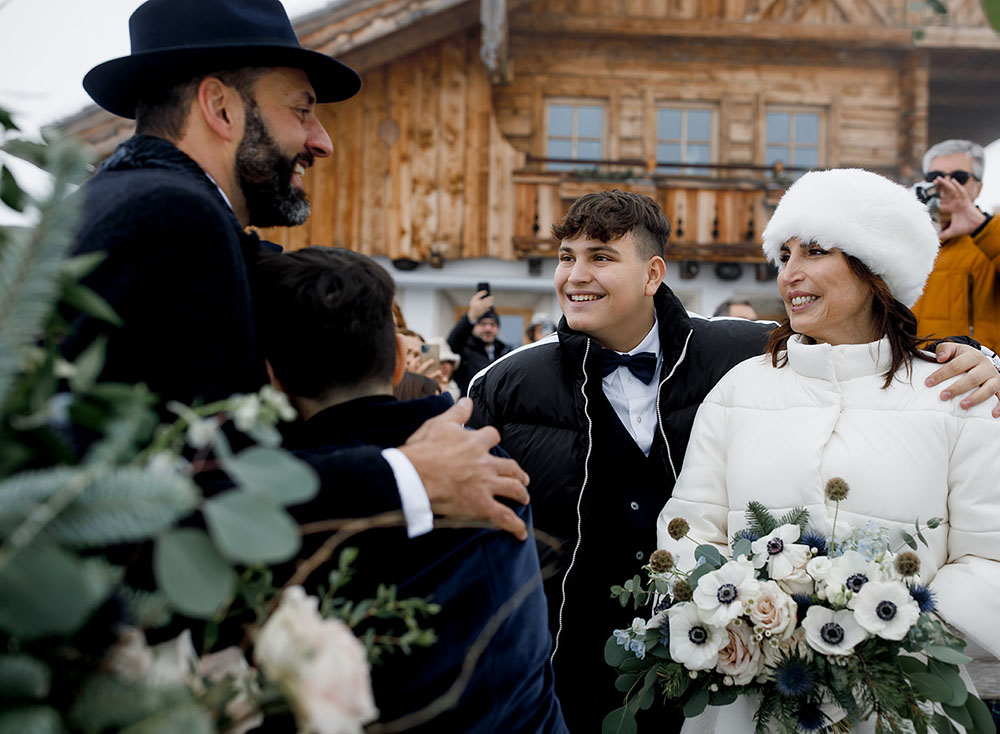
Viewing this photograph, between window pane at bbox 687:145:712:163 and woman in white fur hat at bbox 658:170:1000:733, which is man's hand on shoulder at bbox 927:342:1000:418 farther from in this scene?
window pane at bbox 687:145:712:163

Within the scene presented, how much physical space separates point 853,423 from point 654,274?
1115 millimetres

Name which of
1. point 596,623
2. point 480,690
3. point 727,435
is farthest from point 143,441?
point 596,623

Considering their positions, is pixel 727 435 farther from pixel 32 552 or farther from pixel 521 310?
pixel 521 310

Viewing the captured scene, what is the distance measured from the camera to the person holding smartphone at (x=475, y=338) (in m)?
6.92

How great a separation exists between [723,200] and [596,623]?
993 centimetres

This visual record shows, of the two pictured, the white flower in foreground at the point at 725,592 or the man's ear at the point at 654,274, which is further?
the man's ear at the point at 654,274

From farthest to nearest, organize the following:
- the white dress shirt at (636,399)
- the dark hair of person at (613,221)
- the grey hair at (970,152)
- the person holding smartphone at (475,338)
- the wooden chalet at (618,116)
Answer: the wooden chalet at (618,116)
the person holding smartphone at (475,338)
the grey hair at (970,152)
the dark hair of person at (613,221)
the white dress shirt at (636,399)

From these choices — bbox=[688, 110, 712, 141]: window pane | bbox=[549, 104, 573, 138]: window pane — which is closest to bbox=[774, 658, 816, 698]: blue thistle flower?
bbox=[549, 104, 573, 138]: window pane

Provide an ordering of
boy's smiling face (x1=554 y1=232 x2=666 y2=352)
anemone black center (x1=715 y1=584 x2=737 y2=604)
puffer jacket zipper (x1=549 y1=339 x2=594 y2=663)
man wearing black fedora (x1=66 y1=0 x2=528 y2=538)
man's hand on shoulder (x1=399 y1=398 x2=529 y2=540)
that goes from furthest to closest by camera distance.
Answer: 1. boy's smiling face (x1=554 y1=232 x2=666 y2=352)
2. puffer jacket zipper (x1=549 y1=339 x2=594 y2=663)
3. anemone black center (x1=715 y1=584 x2=737 y2=604)
4. man's hand on shoulder (x1=399 y1=398 x2=529 y2=540)
5. man wearing black fedora (x1=66 y1=0 x2=528 y2=538)

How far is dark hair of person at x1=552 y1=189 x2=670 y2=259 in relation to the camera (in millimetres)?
3080

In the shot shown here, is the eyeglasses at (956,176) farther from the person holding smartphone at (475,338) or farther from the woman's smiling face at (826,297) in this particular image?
the person holding smartphone at (475,338)

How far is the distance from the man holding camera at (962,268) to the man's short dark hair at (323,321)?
3.30 metres

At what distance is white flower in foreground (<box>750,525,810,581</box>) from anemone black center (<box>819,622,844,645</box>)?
0.44 ft

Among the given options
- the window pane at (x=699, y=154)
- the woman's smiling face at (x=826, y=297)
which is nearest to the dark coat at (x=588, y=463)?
the woman's smiling face at (x=826, y=297)
